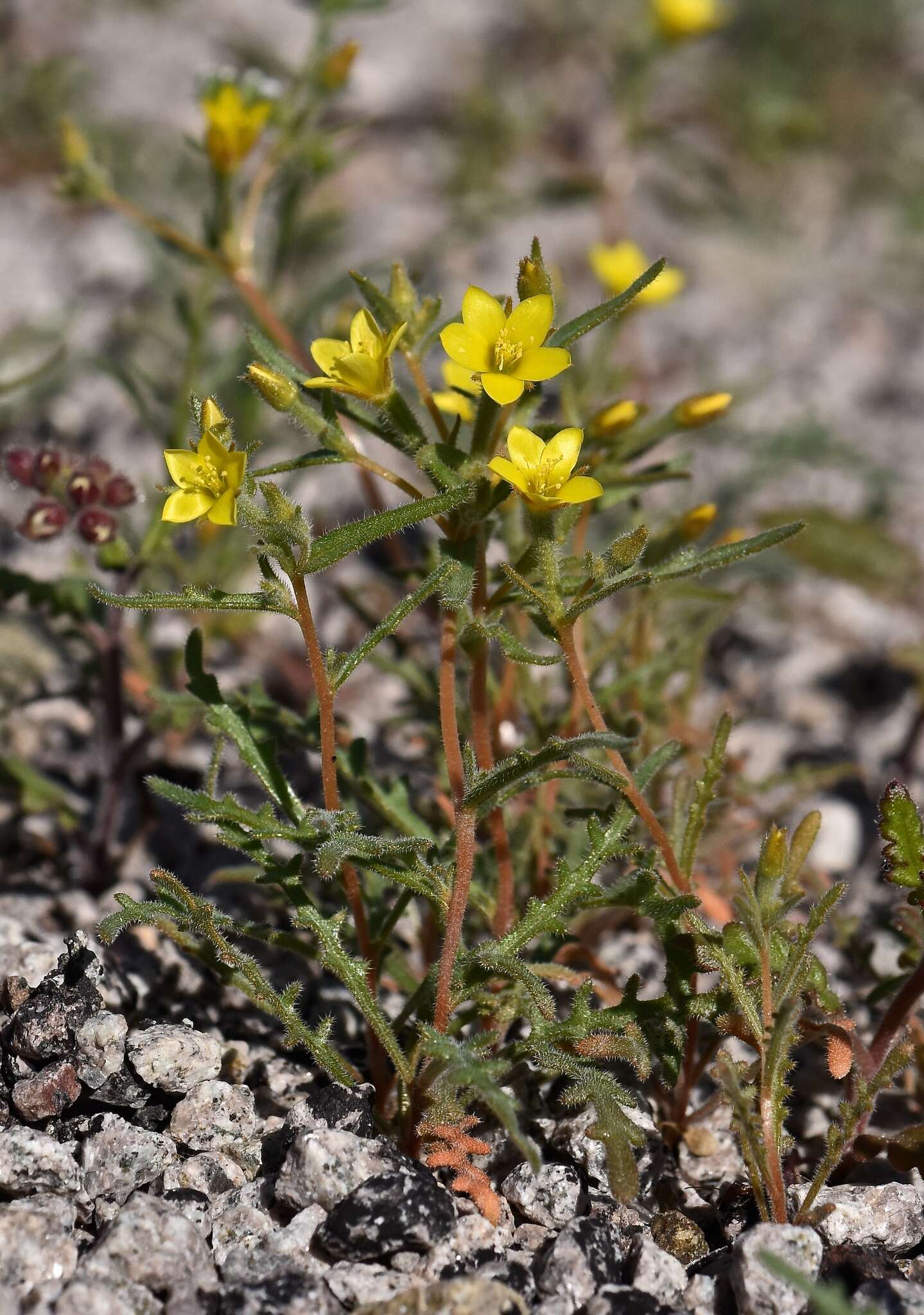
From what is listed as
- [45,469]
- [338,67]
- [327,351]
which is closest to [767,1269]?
[327,351]

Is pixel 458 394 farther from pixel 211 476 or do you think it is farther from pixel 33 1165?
pixel 33 1165

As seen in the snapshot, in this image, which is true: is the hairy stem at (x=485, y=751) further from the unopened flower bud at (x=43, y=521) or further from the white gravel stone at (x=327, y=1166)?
the unopened flower bud at (x=43, y=521)

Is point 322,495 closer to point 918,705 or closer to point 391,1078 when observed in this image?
point 918,705

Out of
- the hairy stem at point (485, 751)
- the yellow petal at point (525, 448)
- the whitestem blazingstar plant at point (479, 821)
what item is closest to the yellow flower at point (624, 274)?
the whitestem blazingstar plant at point (479, 821)

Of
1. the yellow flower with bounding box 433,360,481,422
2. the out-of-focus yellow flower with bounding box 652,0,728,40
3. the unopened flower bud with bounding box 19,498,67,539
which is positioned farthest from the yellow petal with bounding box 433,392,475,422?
the out-of-focus yellow flower with bounding box 652,0,728,40

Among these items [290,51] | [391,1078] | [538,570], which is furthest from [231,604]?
[290,51]

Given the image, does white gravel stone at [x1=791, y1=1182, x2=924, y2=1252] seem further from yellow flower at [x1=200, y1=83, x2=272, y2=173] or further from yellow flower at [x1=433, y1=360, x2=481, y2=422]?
yellow flower at [x1=200, y1=83, x2=272, y2=173]
